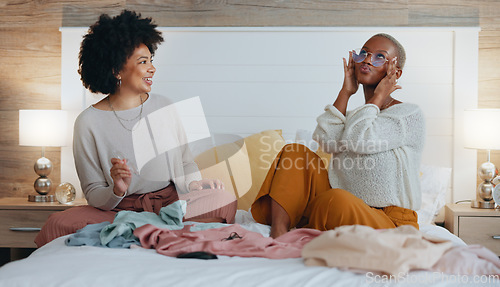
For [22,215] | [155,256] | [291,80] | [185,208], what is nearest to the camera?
[155,256]

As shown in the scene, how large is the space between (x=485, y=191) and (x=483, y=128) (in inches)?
13.8

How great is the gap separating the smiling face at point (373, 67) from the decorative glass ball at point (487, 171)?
1.15m

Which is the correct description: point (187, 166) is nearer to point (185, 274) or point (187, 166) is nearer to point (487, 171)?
point (185, 274)

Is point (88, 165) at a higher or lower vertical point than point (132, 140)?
lower

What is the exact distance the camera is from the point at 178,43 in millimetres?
3443

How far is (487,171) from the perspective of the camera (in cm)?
309

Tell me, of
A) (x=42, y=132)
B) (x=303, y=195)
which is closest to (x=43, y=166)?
(x=42, y=132)

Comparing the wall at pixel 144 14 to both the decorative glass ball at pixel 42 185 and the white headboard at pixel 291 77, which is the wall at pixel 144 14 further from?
the decorative glass ball at pixel 42 185

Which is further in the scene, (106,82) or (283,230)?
(106,82)

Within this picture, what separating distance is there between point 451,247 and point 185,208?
3.51 ft

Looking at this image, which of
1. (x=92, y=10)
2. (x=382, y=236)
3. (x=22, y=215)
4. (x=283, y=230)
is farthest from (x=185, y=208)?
(x=92, y=10)

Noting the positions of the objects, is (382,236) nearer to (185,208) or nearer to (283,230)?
(283,230)

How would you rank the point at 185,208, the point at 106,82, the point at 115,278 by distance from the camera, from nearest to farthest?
the point at 115,278
the point at 185,208
the point at 106,82

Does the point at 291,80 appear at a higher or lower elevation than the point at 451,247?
higher
